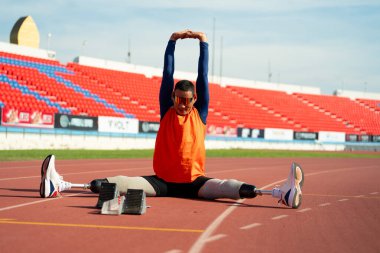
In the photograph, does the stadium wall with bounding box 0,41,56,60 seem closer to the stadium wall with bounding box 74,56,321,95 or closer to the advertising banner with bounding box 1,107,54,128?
the stadium wall with bounding box 74,56,321,95

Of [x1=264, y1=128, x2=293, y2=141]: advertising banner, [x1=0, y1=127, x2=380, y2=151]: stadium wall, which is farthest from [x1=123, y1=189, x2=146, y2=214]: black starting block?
[x1=264, y1=128, x2=293, y2=141]: advertising banner

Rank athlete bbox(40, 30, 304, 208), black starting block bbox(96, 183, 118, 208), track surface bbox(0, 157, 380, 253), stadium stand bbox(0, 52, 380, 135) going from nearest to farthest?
track surface bbox(0, 157, 380, 253) < black starting block bbox(96, 183, 118, 208) < athlete bbox(40, 30, 304, 208) < stadium stand bbox(0, 52, 380, 135)

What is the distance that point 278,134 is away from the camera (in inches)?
1828

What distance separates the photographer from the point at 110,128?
1299 inches

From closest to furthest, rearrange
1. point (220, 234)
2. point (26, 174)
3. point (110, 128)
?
point (220, 234)
point (26, 174)
point (110, 128)

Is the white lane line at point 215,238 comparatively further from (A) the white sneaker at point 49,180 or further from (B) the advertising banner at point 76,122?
(B) the advertising banner at point 76,122

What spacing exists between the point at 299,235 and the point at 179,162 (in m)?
3.10

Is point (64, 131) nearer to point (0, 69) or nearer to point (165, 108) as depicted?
point (0, 69)

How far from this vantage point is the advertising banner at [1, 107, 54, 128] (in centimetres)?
2759

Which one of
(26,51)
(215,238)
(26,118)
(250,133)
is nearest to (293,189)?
(215,238)

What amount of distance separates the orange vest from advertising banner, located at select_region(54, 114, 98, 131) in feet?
72.3

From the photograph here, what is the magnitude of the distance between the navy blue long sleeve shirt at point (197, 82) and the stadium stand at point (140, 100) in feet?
69.4

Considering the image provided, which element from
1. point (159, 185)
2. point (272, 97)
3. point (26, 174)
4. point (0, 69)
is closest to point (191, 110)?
point (159, 185)

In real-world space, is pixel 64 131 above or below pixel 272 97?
below
